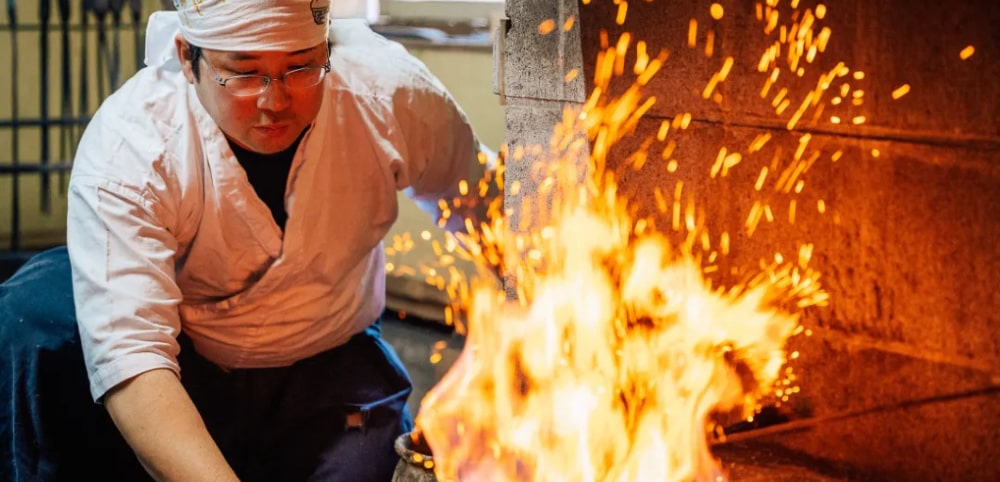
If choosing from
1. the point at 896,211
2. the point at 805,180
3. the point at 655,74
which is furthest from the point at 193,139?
the point at 896,211

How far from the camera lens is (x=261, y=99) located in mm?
2600

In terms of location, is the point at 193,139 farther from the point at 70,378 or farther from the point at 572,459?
the point at 572,459

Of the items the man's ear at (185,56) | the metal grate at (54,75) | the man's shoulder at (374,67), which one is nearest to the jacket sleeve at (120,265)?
the man's ear at (185,56)

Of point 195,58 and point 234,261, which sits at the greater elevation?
point 195,58

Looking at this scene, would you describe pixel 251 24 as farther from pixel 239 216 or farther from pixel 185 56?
pixel 239 216

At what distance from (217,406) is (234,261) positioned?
47 cm

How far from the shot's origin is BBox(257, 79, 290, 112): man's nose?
2598 millimetres

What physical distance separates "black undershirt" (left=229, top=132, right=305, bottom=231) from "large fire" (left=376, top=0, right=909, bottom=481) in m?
0.61

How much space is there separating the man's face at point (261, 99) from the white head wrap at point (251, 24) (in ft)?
0.07

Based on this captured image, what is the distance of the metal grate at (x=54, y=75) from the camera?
18.7 ft

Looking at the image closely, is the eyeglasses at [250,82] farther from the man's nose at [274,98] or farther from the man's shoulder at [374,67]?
the man's shoulder at [374,67]

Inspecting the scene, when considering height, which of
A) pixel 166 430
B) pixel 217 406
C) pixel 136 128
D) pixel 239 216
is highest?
pixel 136 128

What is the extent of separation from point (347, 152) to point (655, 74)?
0.92 meters

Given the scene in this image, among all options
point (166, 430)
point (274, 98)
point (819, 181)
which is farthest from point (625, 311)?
point (166, 430)
